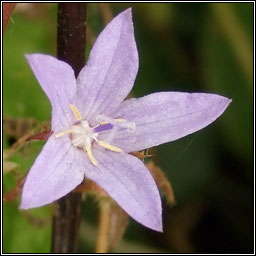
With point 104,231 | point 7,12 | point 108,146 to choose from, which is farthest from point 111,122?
point 104,231

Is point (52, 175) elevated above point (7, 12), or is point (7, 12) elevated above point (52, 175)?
point (7, 12)

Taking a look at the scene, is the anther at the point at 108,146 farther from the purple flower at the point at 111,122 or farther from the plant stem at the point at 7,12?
the plant stem at the point at 7,12

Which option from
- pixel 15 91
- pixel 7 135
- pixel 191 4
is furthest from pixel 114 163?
pixel 191 4

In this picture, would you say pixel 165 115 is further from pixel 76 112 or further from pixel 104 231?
pixel 104 231

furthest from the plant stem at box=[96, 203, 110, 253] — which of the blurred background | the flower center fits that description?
the blurred background

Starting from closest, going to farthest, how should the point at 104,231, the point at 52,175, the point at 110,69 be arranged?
the point at 52,175
the point at 110,69
the point at 104,231

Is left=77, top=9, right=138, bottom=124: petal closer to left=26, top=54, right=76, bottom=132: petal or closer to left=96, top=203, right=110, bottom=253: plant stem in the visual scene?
left=26, top=54, right=76, bottom=132: petal
